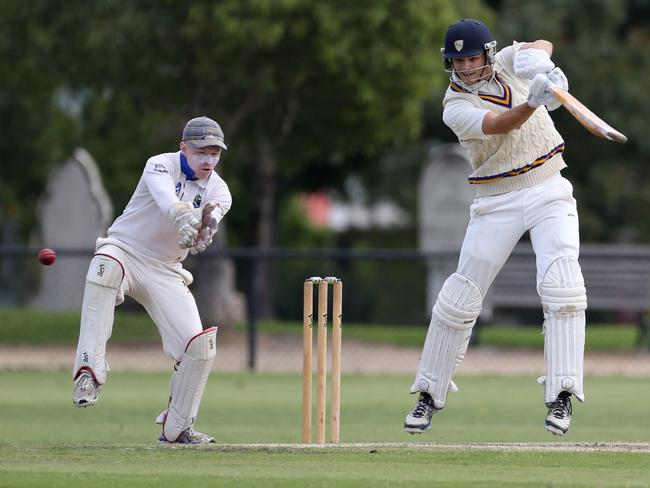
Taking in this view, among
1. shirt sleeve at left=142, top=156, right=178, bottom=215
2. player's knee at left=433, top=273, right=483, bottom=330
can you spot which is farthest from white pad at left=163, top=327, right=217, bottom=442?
player's knee at left=433, top=273, right=483, bottom=330

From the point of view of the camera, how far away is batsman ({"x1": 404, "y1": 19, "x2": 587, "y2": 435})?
7098mm

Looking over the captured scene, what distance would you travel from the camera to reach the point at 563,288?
7094mm

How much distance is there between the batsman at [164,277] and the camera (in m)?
7.53

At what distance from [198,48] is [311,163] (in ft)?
27.4

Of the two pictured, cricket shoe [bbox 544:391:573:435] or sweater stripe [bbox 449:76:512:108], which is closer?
cricket shoe [bbox 544:391:573:435]

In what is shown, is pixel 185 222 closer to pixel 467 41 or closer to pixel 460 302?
pixel 460 302

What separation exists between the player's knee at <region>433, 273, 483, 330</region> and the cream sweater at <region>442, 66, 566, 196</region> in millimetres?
512

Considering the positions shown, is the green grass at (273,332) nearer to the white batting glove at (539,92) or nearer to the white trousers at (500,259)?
the white trousers at (500,259)

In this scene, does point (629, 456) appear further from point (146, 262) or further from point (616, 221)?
point (616, 221)

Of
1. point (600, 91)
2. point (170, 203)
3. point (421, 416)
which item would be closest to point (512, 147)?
point (421, 416)

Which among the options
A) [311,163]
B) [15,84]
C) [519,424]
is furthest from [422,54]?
[519,424]

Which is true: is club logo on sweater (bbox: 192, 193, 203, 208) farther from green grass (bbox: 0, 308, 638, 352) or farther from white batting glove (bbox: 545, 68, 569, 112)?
green grass (bbox: 0, 308, 638, 352)

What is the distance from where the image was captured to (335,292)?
7.49 m

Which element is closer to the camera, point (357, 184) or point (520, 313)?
point (520, 313)
